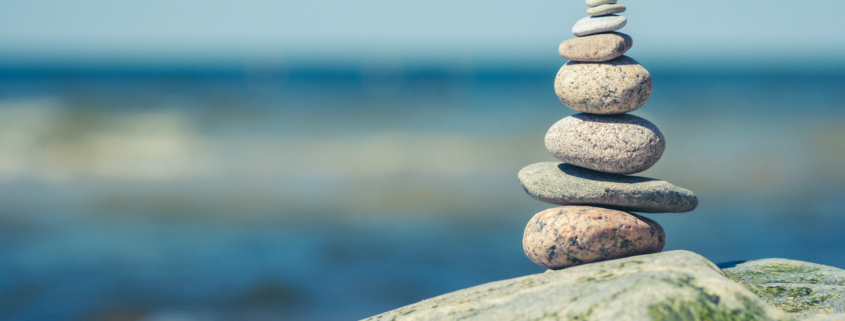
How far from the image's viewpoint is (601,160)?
17.3 ft

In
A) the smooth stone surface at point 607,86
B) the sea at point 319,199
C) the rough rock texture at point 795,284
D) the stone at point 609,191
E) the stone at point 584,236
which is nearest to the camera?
the rough rock texture at point 795,284

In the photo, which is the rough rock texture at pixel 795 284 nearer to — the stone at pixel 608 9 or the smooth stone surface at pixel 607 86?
the smooth stone surface at pixel 607 86

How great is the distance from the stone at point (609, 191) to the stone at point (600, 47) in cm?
120

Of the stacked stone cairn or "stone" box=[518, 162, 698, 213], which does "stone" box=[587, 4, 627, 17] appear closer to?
the stacked stone cairn

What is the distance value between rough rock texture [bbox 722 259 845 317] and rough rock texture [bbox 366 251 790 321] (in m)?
1.42

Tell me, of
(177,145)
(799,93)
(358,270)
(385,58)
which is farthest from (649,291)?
(385,58)

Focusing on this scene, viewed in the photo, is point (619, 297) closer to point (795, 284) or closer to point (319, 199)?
point (795, 284)

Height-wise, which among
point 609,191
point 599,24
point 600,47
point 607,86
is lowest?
point 609,191

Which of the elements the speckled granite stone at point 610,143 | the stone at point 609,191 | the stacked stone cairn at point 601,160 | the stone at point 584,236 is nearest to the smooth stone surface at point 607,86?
the stacked stone cairn at point 601,160

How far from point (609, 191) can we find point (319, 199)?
1025cm

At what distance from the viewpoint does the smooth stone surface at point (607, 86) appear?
203 inches

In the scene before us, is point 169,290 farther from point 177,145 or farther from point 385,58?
point 385,58

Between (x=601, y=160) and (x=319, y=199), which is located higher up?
(x=319, y=199)

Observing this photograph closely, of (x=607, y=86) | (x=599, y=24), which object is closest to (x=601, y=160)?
(x=607, y=86)
